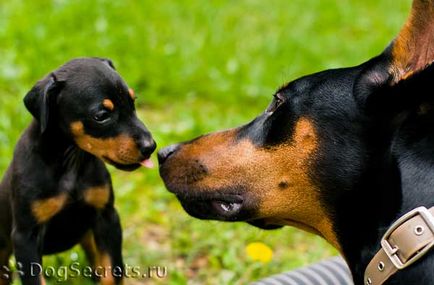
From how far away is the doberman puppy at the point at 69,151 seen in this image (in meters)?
3.95

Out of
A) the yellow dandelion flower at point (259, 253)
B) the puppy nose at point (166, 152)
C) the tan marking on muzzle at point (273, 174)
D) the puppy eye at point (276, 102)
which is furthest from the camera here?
the yellow dandelion flower at point (259, 253)

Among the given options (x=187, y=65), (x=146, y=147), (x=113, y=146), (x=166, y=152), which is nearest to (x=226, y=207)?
(x=166, y=152)

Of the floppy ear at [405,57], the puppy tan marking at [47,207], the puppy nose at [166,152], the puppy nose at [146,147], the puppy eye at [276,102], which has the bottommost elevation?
the puppy tan marking at [47,207]

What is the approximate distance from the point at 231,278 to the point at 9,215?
1.45 meters

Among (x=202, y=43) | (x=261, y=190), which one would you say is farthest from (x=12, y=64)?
(x=261, y=190)

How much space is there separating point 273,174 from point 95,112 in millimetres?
1097

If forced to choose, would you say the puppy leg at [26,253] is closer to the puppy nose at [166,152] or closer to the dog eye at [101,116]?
the dog eye at [101,116]

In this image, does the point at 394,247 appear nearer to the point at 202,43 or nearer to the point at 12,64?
the point at 12,64

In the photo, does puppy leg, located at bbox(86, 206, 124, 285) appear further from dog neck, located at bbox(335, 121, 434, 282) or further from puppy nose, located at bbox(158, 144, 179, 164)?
dog neck, located at bbox(335, 121, 434, 282)

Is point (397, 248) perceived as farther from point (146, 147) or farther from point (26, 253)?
point (26, 253)

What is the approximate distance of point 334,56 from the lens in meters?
8.81

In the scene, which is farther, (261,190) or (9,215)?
(9,215)

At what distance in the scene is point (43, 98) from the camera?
12.8ft

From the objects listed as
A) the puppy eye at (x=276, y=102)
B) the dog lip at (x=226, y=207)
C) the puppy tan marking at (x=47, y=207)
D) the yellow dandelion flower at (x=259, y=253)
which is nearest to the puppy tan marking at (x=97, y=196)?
the puppy tan marking at (x=47, y=207)
